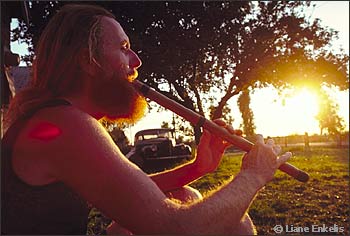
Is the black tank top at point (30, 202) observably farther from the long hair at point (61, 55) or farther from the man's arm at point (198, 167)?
the man's arm at point (198, 167)

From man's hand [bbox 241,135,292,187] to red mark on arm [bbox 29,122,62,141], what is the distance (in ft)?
2.57

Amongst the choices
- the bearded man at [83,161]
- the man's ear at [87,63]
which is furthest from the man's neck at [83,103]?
the man's ear at [87,63]

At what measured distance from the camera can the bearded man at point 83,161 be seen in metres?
1.38

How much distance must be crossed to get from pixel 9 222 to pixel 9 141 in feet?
1.09

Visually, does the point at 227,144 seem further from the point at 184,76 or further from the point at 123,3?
the point at 184,76

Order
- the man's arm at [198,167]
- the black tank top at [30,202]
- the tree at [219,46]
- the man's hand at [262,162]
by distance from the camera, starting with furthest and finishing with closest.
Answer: the tree at [219,46]
the man's arm at [198,167]
the man's hand at [262,162]
the black tank top at [30,202]

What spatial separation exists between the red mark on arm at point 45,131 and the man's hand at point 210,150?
3.75ft

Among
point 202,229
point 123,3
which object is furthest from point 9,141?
point 123,3

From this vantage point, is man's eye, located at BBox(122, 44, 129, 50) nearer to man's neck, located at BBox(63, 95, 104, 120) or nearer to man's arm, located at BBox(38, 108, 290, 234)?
man's neck, located at BBox(63, 95, 104, 120)

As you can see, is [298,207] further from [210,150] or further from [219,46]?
[219,46]

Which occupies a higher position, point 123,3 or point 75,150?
point 123,3

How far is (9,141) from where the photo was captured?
59.7 inches

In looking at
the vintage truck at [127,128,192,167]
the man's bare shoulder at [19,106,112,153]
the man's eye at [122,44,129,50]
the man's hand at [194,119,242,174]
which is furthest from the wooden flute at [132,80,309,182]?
the vintage truck at [127,128,192,167]

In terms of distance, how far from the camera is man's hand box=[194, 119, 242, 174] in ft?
7.81
